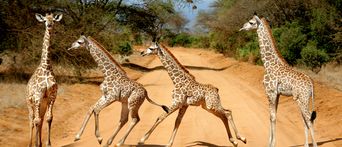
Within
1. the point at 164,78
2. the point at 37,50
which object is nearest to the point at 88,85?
the point at 37,50

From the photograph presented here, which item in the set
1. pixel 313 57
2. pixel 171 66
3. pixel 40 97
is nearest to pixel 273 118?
pixel 171 66

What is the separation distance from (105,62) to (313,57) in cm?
1698

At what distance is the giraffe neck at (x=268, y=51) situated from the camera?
9961 millimetres

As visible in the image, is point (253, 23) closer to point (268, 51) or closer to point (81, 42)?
point (268, 51)

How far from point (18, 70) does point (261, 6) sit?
15.5 metres

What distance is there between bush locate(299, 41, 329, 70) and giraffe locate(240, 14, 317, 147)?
15287mm

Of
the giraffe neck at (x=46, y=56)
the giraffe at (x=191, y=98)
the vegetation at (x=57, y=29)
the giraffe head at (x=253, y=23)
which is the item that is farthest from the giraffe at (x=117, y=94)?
the vegetation at (x=57, y=29)

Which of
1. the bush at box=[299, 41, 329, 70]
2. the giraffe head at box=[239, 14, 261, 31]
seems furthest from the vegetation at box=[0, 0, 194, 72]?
the bush at box=[299, 41, 329, 70]

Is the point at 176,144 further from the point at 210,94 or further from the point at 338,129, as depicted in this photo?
the point at 338,129

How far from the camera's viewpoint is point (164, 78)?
2453 centimetres

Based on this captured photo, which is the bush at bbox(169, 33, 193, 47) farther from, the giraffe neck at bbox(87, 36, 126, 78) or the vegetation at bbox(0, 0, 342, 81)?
the giraffe neck at bbox(87, 36, 126, 78)

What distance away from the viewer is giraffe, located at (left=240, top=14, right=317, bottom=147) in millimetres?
9242

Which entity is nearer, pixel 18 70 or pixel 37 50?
pixel 37 50

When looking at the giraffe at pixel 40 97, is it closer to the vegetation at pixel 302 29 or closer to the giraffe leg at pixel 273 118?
the giraffe leg at pixel 273 118
